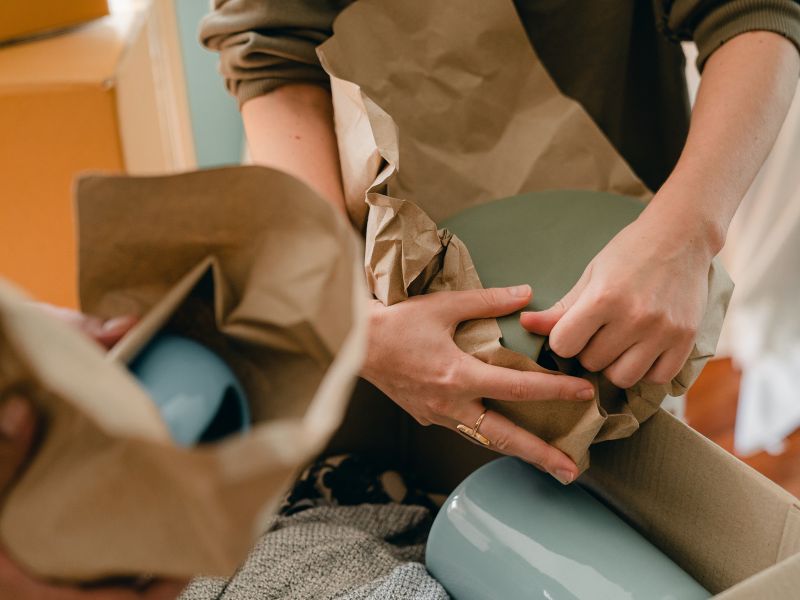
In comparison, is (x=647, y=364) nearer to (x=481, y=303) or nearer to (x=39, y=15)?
(x=481, y=303)

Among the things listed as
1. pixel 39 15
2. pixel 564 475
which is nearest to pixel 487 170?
pixel 564 475

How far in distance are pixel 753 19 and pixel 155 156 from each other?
→ 37.9 inches

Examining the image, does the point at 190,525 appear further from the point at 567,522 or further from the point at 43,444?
the point at 567,522

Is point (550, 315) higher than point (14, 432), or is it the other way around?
point (14, 432)

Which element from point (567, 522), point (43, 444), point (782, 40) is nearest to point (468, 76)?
point (782, 40)

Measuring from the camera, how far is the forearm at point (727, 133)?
528 mm

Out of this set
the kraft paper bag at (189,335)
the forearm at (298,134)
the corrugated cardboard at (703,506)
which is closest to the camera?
the kraft paper bag at (189,335)

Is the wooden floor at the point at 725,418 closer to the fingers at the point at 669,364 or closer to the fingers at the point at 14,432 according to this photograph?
the fingers at the point at 669,364

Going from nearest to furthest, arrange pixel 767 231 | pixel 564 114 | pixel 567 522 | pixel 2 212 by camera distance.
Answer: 1. pixel 567 522
2. pixel 564 114
3. pixel 2 212
4. pixel 767 231

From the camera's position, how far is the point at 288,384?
12.1 inches

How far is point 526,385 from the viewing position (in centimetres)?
48

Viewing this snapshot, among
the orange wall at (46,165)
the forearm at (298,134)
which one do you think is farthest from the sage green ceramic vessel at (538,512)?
the orange wall at (46,165)

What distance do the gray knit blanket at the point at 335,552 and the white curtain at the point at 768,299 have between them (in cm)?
83

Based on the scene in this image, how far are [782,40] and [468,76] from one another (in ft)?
0.86
